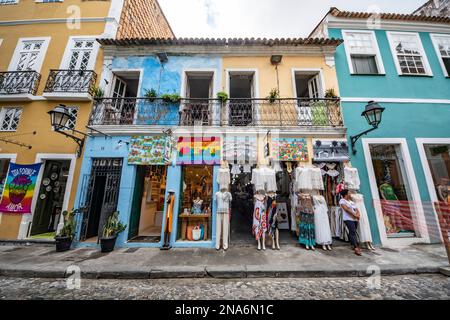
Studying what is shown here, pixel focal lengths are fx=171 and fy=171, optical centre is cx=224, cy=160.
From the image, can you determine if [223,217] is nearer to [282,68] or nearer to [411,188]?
[282,68]

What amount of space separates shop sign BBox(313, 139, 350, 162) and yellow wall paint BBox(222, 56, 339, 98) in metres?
2.29

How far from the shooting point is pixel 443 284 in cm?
361

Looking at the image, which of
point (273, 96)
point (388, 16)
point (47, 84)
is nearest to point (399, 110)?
point (388, 16)

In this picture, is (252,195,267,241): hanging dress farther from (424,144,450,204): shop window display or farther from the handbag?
(424,144,450,204): shop window display

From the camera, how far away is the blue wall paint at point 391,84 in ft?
24.1

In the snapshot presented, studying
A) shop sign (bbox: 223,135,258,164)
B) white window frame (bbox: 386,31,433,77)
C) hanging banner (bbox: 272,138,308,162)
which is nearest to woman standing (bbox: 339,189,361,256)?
hanging banner (bbox: 272,138,308,162)

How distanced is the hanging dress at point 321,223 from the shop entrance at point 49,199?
9891 mm

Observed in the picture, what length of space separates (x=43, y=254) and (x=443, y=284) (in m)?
10.4

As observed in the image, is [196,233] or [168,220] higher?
[168,220]

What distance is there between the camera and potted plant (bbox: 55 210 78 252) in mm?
5656

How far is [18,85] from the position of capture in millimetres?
7367

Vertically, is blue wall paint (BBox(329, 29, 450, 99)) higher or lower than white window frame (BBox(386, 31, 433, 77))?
lower

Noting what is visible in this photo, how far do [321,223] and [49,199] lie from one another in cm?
1085
